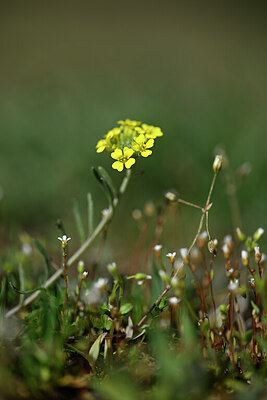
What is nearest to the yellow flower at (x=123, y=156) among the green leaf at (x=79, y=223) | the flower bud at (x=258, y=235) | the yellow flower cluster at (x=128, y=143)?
the yellow flower cluster at (x=128, y=143)

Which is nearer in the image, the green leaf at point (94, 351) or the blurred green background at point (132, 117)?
the green leaf at point (94, 351)

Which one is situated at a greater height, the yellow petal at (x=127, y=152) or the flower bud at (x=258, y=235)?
the yellow petal at (x=127, y=152)

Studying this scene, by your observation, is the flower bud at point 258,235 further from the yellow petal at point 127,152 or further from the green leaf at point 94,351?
the green leaf at point 94,351

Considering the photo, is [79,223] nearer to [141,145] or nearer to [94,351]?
[141,145]

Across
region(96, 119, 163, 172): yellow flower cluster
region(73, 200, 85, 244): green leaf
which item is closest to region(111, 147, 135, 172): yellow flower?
region(96, 119, 163, 172): yellow flower cluster

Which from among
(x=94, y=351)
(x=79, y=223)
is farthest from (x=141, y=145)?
(x=94, y=351)

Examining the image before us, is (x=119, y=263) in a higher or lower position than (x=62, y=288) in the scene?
lower

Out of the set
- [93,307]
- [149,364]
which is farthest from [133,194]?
[149,364]

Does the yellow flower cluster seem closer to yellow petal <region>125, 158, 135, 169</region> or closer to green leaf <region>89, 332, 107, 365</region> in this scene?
yellow petal <region>125, 158, 135, 169</region>

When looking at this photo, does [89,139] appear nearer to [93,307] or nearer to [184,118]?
[184,118]
